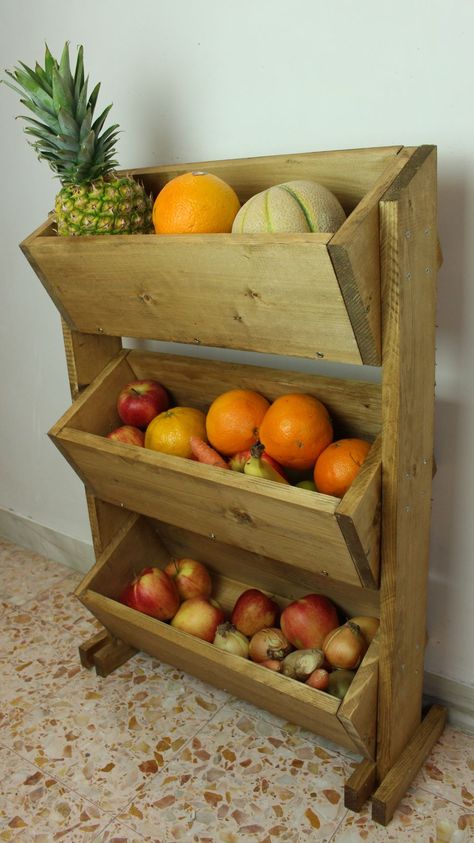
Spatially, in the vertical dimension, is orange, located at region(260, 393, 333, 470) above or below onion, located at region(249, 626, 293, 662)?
above

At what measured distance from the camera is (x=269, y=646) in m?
1.39

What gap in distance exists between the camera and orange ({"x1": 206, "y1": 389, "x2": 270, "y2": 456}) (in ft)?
4.23

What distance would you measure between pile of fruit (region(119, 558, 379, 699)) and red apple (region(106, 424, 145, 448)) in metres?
0.30

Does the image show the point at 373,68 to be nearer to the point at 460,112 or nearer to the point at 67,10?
the point at 460,112

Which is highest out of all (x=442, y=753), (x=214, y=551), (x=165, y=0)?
(x=165, y=0)

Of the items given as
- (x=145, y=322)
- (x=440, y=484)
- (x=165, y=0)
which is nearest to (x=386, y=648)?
(x=440, y=484)

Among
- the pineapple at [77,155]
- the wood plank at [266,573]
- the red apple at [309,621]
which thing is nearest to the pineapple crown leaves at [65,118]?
the pineapple at [77,155]

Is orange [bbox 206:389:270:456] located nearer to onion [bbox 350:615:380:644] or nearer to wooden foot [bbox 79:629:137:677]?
onion [bbox 350:615:380:644]

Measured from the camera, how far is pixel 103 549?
64.7 inches

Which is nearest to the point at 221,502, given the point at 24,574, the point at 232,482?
the point at 232,482

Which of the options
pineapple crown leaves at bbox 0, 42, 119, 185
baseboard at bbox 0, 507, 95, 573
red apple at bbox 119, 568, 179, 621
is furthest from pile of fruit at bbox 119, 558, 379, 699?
pineapple crown leaves at bbox 0, 42, 119, 185

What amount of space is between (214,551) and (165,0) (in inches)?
44.8

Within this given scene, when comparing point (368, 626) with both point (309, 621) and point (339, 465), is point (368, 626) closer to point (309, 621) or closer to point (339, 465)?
point (309, 621)

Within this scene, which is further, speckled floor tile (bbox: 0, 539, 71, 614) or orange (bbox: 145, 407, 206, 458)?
speckled floor tile (bbox: 0, 539, 71, 614)
